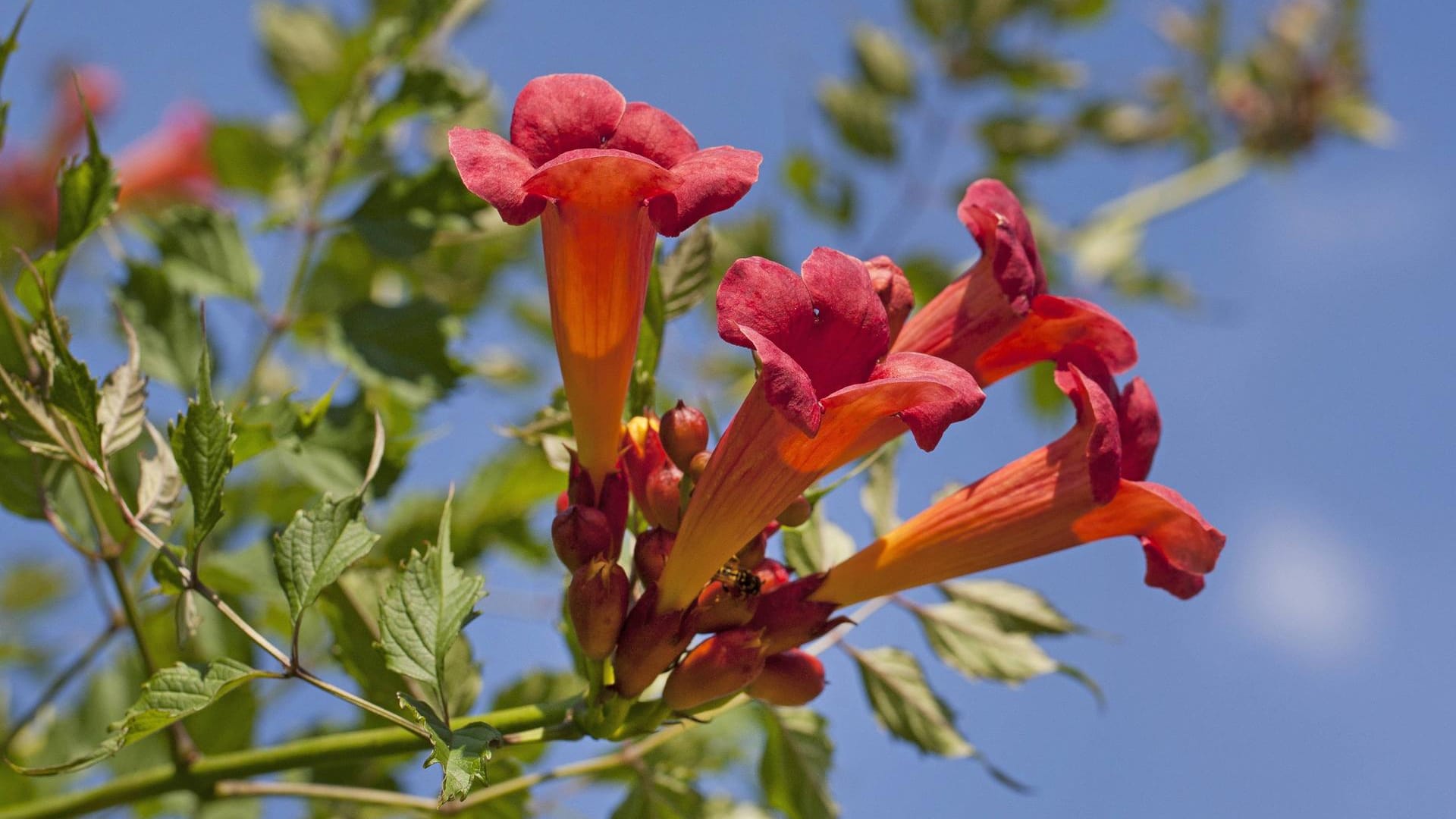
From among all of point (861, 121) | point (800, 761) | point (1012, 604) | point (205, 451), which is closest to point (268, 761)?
point (205, 451)

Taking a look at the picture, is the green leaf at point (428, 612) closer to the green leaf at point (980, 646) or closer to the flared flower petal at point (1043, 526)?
the flared flower petal at point (1043, 526)

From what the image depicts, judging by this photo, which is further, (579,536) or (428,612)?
(579,536)

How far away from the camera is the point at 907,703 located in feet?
8.05

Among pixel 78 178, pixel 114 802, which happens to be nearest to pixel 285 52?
pixel 78 178

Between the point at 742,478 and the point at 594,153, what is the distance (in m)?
0.54

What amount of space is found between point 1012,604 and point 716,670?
1.00 metres

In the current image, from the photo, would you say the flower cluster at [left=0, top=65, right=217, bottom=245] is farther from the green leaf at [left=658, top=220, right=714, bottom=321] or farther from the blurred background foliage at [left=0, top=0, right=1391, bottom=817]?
the green leaf at [left=658, top=220, right=714, bottom=321]

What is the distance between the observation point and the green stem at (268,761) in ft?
6.36

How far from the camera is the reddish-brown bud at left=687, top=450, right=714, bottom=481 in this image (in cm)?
194

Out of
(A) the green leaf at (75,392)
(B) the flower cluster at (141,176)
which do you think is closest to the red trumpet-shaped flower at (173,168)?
(B) the flower cluster at (141,176)

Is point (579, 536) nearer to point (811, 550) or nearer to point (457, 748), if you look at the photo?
point (457, 748)

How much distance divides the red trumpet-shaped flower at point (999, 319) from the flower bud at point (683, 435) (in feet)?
1.36

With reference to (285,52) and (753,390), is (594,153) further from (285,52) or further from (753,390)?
(285,52)

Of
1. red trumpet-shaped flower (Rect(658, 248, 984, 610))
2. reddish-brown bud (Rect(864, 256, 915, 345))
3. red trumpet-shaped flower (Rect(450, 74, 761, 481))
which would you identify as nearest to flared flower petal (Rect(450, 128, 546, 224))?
red trumpet-shaped flower (Rect(450, 74, 761, 481))
